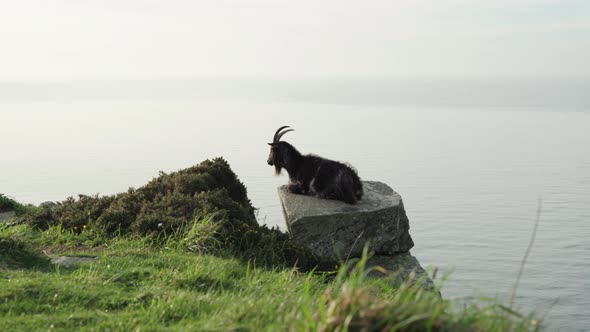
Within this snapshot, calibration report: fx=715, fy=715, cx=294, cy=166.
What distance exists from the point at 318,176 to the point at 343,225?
1.41 metres

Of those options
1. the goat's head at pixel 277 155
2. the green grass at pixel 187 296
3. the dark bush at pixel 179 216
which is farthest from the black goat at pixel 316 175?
the green grass at pixel 187 296

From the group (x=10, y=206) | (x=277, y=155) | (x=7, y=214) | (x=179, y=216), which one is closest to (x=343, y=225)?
(x=277, y=155)

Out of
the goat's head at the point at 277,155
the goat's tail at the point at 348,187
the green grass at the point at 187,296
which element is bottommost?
the green grass at the point at 187,296

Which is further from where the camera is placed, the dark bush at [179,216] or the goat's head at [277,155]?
the goat's head at [277,155]

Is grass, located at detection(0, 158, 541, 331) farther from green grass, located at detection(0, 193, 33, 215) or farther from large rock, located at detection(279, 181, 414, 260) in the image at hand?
green grass, located at detection(0, 193, 33, 215)

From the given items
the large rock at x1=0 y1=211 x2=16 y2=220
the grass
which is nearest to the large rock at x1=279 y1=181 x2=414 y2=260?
the grass

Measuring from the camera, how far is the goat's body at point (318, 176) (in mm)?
15180

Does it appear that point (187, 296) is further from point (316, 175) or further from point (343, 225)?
point (316, 175)

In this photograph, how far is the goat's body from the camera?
15180mm

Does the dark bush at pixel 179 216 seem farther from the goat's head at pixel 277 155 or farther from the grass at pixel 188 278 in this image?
the goat's head at pixel 277 155

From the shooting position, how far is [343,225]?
14656 mm

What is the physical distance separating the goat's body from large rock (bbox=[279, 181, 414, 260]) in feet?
0.66

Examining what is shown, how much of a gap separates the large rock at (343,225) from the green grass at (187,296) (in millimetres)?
3084

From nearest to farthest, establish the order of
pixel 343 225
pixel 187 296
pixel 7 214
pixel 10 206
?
pixel 187 296
pixel 343 225
pixel 7 214
pixel 10 206
